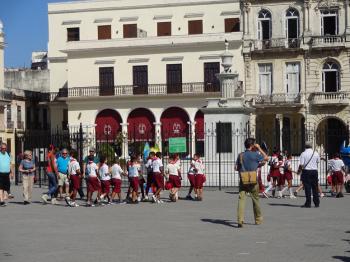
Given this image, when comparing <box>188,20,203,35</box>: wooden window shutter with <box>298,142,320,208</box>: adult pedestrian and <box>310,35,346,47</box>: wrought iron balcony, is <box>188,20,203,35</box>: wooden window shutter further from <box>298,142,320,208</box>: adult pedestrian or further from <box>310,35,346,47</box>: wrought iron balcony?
<box>298,142,320,208</box>: adult pedestrian

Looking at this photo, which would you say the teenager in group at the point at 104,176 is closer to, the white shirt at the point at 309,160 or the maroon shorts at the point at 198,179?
the maroon shorts at the point at 198,179

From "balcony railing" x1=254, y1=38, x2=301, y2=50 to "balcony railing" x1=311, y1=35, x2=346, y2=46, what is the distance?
1036mm

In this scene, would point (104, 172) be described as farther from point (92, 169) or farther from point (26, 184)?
point (26, 184)

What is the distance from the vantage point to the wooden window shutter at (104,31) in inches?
2190

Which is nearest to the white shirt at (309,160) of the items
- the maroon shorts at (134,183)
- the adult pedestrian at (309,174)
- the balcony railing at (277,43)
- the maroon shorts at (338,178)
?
the adult pedestrian at (309,174)

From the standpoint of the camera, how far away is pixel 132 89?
53.2 meters

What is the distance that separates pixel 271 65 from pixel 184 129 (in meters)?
7.00

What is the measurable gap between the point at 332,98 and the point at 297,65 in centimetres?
329

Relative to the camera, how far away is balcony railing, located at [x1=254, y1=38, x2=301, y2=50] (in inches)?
1992

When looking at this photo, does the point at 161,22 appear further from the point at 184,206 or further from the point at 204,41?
the point at 184,206

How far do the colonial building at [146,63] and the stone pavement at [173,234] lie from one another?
31.1 metres

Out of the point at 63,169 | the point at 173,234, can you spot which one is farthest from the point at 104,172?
the point at 173,234

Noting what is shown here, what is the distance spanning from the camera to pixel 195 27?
2138 inches

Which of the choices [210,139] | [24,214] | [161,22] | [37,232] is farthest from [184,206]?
[161,22]
